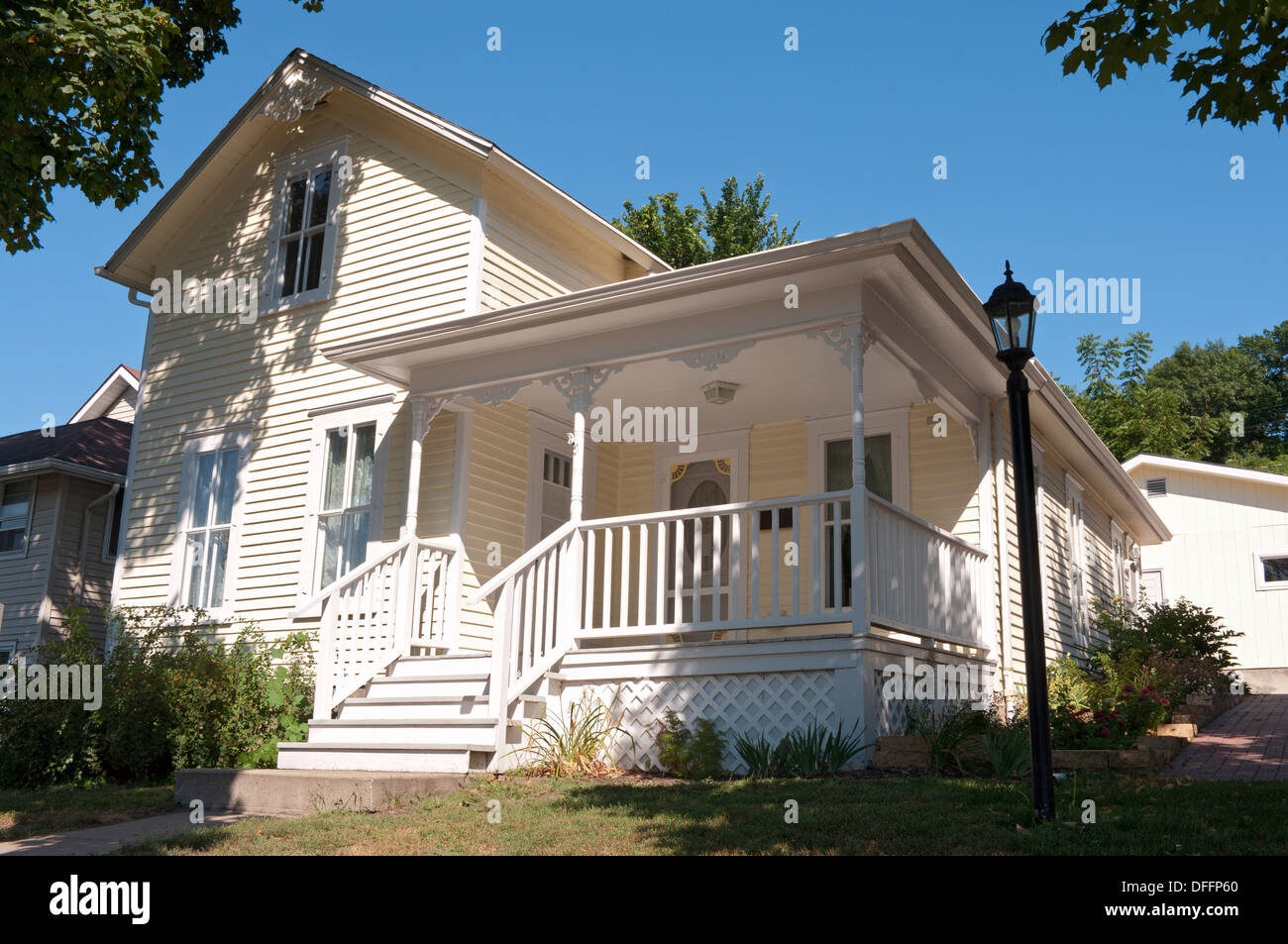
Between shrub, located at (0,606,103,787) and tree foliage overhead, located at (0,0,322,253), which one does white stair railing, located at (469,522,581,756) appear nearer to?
shrub, located at (0,606,103,787)

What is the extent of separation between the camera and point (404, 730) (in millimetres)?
8797

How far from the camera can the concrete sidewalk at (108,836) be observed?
641cm

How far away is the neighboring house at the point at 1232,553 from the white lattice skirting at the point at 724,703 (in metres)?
18.3

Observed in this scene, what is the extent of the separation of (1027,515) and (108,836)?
595 cm

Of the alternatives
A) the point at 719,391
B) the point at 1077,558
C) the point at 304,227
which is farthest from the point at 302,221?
the point at 1077,558

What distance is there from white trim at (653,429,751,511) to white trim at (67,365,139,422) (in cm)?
1824

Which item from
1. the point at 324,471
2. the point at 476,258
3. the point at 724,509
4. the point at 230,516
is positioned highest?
the point at 476,258

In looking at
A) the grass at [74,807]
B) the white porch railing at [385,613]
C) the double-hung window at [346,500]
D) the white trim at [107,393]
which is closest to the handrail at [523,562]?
the white porch railing at [385,613]

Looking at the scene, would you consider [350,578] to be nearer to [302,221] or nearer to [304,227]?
[304,227]

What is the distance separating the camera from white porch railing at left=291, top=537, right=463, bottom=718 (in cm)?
964

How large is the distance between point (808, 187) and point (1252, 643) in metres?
15.0

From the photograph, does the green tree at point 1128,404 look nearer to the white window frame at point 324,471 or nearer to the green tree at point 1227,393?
the green tree at point 1227,393

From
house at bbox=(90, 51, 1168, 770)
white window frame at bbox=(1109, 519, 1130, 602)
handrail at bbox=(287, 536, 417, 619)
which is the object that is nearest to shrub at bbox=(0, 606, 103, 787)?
house at bbox=(90, 51, 1168, 770)
